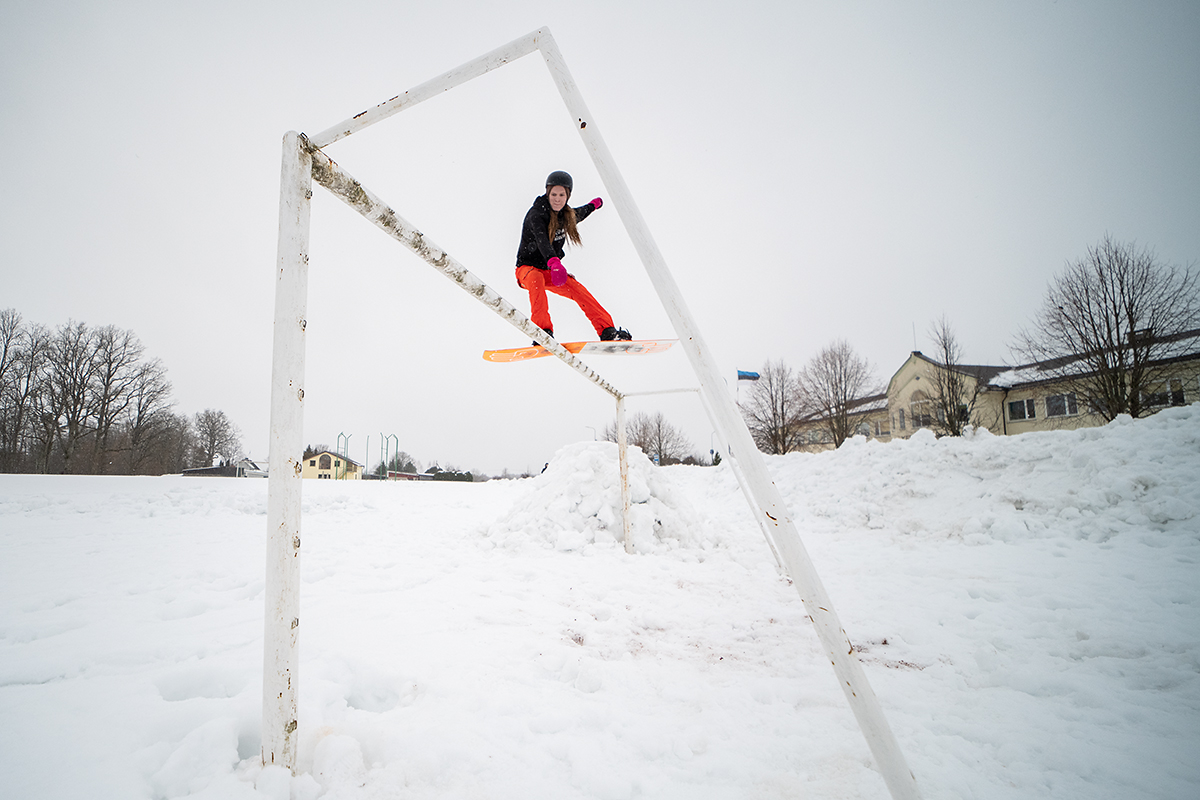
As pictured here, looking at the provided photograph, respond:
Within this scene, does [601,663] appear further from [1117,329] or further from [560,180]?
[1117,329]

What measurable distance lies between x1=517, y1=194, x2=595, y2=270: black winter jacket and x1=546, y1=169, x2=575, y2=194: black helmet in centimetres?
14

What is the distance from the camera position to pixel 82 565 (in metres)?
3.74

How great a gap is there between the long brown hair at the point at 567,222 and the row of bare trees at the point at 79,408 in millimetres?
29852

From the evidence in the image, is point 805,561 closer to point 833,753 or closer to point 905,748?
point 833,753

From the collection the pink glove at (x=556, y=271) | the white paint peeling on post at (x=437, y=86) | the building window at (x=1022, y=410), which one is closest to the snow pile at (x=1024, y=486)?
the pink glove at (x=556, y=271)

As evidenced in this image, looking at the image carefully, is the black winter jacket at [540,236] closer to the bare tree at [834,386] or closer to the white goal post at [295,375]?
the white goal post at [295,375]

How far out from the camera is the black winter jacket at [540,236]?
10.7 ft

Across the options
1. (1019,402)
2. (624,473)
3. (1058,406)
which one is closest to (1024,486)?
(624,473)

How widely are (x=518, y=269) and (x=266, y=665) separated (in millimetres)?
2994

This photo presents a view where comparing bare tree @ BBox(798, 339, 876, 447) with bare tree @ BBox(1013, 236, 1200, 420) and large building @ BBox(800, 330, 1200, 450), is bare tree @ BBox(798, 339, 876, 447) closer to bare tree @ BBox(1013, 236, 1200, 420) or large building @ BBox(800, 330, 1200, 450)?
large building @ BBox(800, 330, 1200, 450)

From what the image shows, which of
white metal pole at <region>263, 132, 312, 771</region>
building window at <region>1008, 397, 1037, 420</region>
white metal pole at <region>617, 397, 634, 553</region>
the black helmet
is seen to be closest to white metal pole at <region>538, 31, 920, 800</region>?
white metal pole at <region>263, 132, 312, 771</region>

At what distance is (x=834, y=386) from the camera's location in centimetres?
2683

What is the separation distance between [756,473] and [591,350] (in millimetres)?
3181

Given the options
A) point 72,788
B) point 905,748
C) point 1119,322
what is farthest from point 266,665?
point 1119,322
